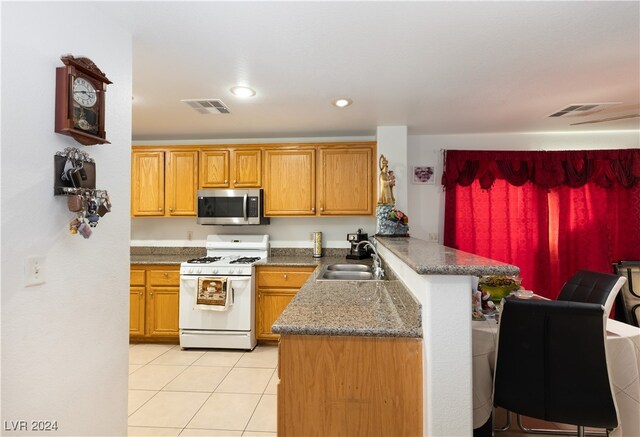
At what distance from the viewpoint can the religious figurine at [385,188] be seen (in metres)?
3.48

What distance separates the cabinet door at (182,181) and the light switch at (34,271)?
2.67 m

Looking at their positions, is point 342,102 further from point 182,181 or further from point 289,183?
point 182,181

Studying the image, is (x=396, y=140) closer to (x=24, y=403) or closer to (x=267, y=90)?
(x=267, y=90)

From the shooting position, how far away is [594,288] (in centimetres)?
225

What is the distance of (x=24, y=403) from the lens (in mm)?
1231

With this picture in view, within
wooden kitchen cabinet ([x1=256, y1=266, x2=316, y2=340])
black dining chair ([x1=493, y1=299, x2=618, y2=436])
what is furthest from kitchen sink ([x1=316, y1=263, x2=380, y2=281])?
black dining chair ([x1=493, y1=299, x2=618, y2=436])

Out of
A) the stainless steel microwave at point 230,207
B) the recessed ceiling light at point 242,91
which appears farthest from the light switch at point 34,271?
the stainless steel microwave at point 230,207

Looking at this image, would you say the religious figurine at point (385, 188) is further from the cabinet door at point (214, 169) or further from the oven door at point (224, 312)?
the cabinet door at point (214, 169)

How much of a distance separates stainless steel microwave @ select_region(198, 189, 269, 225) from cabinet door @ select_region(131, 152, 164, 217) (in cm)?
51

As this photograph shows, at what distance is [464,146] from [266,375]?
3.26 metres

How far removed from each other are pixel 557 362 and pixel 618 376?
0.48 meters

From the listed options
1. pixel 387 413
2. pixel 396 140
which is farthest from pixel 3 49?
pixel 396 140

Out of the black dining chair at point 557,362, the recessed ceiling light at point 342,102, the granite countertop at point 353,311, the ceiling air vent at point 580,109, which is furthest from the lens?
the ceiling air vent at point 580,109

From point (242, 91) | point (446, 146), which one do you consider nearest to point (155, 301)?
point (242, 91)
